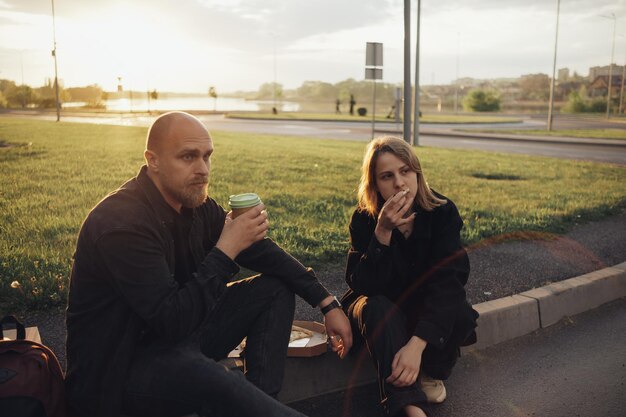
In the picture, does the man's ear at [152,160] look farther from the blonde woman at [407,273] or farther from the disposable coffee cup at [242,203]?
the blonde woman at [407,273]

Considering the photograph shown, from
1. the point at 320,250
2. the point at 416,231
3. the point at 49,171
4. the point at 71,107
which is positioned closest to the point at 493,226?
the point at 320,250

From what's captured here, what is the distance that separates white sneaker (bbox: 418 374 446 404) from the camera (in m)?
3.09

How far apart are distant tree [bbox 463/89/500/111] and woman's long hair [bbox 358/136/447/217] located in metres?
63.0

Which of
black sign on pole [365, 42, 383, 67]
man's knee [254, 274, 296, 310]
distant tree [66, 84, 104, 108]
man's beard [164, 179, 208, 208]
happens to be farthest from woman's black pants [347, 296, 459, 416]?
distant tree [66, 84, 104, 108]

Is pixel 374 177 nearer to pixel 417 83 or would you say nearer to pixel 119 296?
pixel 119 296

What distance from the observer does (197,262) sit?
2533 mm

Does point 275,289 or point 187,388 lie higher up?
point 275,289

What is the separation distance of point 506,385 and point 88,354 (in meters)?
2.28

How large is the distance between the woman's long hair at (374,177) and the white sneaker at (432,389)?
908 mm

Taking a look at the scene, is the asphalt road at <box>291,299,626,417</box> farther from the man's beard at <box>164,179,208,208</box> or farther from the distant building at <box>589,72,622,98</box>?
the distant building at <box>589,72,622,98</box>

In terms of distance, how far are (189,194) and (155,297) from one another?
1.60 ft

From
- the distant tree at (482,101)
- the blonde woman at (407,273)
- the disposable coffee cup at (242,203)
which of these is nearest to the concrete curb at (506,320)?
the blonde woman at (407,273)

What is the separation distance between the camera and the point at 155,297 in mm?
2123

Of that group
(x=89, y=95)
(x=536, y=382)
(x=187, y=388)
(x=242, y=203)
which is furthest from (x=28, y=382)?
(x=89, y=95)
